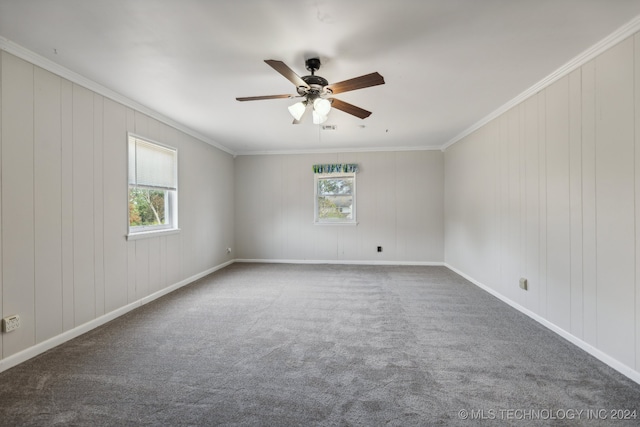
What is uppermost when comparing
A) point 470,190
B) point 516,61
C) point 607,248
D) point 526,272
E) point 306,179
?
point 516,61

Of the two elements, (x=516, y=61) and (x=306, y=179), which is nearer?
(x=516, y=61)

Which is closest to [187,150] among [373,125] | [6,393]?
[373,125]

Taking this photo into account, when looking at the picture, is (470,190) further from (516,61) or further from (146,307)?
(146,307)

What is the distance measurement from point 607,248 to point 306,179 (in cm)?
462

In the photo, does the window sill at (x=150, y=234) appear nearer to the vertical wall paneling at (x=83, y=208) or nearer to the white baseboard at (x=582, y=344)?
the vertical wall paneling at (x=83, y=208)

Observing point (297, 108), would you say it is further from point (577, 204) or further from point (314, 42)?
point (577, 204)

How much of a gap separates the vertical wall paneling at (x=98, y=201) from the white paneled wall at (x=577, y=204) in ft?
14.4

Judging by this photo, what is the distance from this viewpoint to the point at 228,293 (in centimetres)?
387

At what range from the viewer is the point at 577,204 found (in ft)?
7.67

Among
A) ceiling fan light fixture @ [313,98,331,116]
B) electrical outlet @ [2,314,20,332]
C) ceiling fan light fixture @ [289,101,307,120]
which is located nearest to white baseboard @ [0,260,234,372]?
electrical outlet @ [2,314,20,332]

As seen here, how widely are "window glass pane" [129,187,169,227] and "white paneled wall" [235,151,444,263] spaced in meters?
2.17

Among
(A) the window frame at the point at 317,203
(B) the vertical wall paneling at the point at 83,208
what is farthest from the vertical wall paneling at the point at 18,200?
(A) the window frame at the point at 317,203

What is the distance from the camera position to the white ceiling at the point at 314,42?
1.72 meters

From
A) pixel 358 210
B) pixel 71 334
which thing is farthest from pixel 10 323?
pixel 358 210
